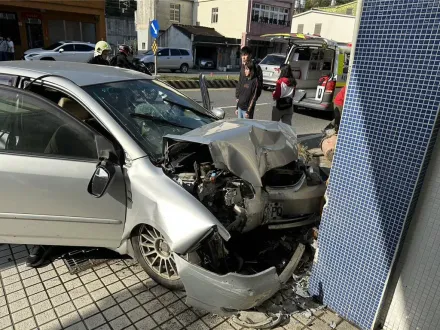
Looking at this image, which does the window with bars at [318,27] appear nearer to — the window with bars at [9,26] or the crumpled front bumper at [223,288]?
the window with bars at [9,26]

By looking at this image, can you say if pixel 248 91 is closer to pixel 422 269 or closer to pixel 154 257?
pixel 154 257

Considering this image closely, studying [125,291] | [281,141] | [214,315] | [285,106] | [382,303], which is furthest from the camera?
[285,106]

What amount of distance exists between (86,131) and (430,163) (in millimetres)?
2433

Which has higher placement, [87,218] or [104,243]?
[87,218]

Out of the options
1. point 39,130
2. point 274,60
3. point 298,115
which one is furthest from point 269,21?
point 39,130

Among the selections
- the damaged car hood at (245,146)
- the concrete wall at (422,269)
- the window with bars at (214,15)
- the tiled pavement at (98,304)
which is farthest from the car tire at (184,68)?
the concrete wall at (422,269)

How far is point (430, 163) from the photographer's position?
201 cm

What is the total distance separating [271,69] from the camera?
1222cm

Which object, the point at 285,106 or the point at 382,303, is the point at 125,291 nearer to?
the point at 382,303

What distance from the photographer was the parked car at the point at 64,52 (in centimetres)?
1648

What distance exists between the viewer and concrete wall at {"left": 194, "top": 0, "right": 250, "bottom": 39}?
110 feet

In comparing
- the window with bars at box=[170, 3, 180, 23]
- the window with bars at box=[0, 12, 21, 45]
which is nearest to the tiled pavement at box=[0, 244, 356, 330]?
the window with bars at box=[0, 12, 21, 45]

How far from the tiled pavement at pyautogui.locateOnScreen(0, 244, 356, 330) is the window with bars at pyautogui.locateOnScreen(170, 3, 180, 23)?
38655mm

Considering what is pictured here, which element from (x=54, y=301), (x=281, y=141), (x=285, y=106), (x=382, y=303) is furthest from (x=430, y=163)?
(x=285, y=106)
